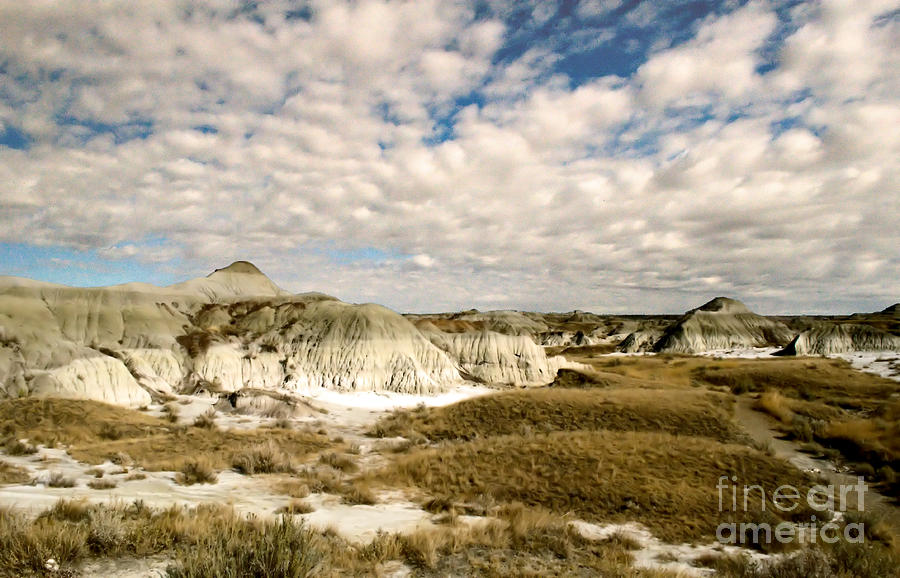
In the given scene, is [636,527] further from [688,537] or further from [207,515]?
[207,515]

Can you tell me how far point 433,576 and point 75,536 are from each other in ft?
15.7

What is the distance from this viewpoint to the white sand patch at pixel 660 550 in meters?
8.77

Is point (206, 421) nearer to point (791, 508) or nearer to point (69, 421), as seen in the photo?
point (69, 421)

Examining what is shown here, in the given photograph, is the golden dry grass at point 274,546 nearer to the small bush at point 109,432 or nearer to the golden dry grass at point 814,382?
the small bush at point 109,432

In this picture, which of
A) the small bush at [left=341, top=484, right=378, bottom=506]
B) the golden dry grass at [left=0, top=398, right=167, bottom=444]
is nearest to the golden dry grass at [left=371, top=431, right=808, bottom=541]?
the small bush at [left=341, top=484, right=378, bottom=506]

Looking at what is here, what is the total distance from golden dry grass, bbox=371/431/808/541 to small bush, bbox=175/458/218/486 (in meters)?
4.63

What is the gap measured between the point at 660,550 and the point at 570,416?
16.8m

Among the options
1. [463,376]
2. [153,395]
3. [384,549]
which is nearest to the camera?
[384,549]

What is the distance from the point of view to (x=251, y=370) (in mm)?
40469

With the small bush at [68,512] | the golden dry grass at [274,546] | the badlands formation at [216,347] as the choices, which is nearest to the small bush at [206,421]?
the badlands formation at [216,347]

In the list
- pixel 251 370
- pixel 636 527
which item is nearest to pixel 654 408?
pixel 636 527

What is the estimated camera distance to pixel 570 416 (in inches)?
1034

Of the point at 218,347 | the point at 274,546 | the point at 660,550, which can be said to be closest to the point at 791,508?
the point at 660,550

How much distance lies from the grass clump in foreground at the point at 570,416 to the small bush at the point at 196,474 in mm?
11115
